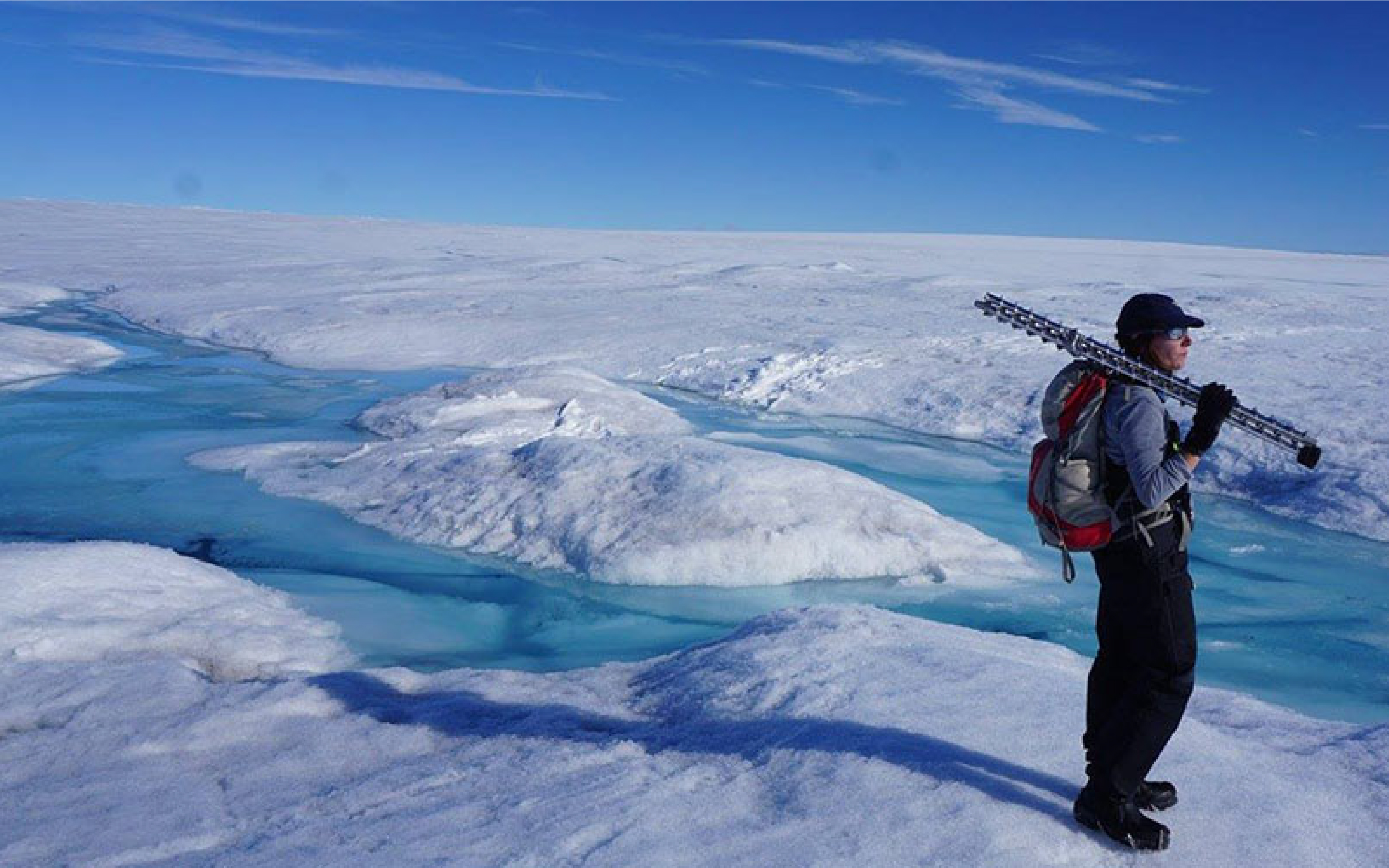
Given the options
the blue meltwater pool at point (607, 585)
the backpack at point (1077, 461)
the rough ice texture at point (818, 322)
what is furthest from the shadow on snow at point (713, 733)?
the rough ice texture at point (818, 322)

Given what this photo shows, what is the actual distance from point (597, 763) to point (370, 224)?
64.4 metres

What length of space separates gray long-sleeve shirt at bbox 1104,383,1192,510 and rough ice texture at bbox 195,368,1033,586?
4.12 metres

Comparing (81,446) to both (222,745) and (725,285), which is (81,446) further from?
(725,285)

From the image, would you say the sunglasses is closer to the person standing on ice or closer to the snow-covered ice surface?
the person standing on ice

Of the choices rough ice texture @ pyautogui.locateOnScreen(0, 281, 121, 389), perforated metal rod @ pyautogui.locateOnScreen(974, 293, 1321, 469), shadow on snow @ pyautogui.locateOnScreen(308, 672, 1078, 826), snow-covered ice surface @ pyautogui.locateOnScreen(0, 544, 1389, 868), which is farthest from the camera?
rough ice texture @ pyautogui.locateOnScreen(0, 281, 121, 389)

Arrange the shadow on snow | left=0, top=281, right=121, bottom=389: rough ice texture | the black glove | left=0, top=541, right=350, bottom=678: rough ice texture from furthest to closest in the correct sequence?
left=0, top=281, right=121, bottom=389: rough ice texture, left=0, top=541, right=350, bottom=678: rough ice texture, the shadow on snow, the black glove

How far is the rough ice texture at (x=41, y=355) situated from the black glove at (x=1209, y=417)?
14.4 meters

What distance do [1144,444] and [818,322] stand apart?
1553 cm

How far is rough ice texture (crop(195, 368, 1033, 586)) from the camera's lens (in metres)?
6.82

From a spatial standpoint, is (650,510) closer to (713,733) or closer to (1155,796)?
(713,733)

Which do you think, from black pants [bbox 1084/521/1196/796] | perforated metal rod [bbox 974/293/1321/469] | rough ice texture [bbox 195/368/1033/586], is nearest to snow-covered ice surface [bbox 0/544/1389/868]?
black pants [bbox 1084/521/1196/796]

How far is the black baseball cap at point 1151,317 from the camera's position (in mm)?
2820

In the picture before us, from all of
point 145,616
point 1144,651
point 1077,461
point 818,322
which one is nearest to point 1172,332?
point 1077,461

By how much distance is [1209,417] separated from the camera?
260 centimetres
